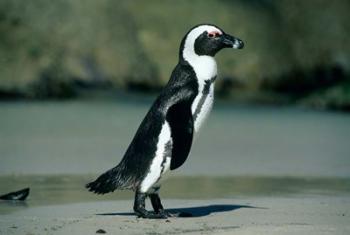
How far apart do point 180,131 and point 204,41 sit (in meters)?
0.72

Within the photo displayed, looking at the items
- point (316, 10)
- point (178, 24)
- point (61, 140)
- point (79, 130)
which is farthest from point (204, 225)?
point (316, 10)

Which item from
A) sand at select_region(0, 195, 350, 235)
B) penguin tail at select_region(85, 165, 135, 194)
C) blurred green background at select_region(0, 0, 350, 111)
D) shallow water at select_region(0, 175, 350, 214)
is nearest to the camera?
sand at select_region(0, 195, 350, 235)

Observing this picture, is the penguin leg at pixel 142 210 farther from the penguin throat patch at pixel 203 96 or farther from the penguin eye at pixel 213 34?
the penguin eye at pixel 213 34

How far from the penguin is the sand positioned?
20 cm

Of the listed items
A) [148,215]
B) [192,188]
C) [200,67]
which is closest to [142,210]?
[148,215]

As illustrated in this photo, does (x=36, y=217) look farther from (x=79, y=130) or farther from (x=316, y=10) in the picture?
(x=316, y=10)

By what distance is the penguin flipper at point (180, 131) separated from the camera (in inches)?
310

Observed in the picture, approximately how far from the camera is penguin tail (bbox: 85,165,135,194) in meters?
7.95

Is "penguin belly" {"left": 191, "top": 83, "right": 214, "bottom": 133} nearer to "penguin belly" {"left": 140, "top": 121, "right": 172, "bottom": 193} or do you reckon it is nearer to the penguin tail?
"penguin belly" {"left": 140, "top": 121, "right": 172, "bottom": 193}

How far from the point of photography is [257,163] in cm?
1112

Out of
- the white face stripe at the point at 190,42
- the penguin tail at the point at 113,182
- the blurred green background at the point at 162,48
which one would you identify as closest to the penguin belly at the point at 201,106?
the white face stripe at the point at 190,42

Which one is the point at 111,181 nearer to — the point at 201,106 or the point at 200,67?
the point at 201,106

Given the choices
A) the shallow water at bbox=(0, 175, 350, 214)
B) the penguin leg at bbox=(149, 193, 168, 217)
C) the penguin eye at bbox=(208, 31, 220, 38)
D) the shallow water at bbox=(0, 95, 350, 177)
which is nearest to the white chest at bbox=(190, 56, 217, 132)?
the penguin eye at bbox=(208, 31, 220, 38)

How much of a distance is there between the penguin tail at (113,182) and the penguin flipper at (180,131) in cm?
32
